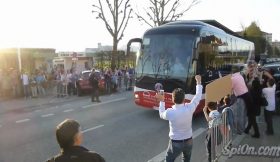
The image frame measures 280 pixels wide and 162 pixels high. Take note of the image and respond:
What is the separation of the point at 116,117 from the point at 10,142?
4.95 metres

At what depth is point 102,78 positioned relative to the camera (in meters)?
26.1

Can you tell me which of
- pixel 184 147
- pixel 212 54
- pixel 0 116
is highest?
pixel 212 54

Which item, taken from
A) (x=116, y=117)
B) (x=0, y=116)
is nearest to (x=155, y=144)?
(x=116, y=117)

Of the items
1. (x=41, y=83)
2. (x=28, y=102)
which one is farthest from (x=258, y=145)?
(x=41, y=83)

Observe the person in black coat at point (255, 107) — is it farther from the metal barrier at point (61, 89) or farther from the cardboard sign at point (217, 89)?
the metal barrier at point (61, 89)

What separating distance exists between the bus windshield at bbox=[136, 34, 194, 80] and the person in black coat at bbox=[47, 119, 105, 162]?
1007cm

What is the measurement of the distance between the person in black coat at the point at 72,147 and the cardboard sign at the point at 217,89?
13.5 feet

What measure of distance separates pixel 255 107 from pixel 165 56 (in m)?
4.41

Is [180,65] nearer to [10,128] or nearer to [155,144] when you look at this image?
[155,144]

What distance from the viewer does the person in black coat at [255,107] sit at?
9945mm

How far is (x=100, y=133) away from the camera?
11828 mm

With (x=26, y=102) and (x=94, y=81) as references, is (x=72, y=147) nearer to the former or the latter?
(x=94, y=81)

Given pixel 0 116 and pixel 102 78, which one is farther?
pixel 102 78

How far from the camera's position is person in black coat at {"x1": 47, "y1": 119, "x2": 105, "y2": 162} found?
339 cm
